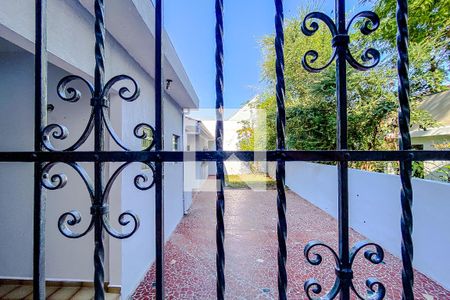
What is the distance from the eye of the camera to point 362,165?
6.13 metres

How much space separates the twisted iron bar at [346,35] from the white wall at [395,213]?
336 centimetres

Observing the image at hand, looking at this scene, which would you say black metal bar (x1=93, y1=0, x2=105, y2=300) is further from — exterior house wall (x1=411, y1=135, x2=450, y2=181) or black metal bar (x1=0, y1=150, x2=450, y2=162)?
exterior house wall (x1=411, y1=135, x2=450, y2=181)

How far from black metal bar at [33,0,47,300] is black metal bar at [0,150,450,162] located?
0.23 ft

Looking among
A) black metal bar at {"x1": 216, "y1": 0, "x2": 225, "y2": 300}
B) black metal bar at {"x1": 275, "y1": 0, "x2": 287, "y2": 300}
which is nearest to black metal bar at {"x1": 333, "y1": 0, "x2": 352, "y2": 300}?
black metal bar at {"x1": 275, "y1": 0, "x2": 287, "y2": 300}

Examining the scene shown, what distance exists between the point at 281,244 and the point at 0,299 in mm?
3204

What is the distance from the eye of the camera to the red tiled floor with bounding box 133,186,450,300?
9.21 ft

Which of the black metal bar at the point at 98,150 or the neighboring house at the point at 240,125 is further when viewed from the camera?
the neighboring house at the point at 240,125

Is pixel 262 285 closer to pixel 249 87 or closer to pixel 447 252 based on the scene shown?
pixel 447 252

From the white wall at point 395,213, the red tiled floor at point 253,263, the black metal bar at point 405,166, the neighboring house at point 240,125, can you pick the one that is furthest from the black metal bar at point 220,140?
the neighboring house at point 240,125

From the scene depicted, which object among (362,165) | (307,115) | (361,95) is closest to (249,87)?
(307,115)

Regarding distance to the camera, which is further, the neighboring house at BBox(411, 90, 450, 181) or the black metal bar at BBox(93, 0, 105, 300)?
the neighboring house at BBox(411, 90, 450, 181)

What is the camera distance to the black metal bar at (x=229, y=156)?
675mm

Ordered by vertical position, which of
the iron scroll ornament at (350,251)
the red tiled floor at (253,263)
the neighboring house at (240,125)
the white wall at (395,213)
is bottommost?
the red tiled floor at (253,263)

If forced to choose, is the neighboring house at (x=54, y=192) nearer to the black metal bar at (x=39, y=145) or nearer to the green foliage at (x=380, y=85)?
the black metal bar at (x=39, y=145)
